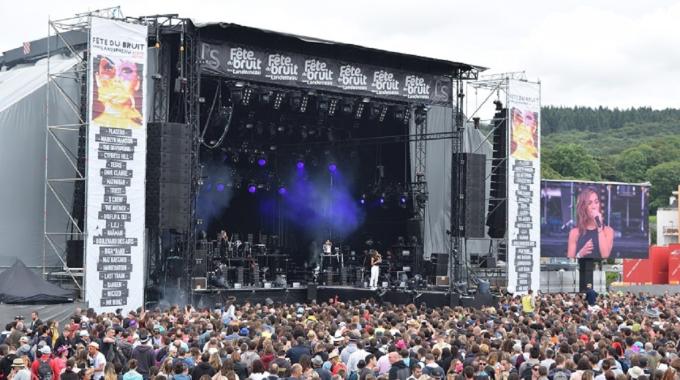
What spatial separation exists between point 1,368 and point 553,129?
15342 cm

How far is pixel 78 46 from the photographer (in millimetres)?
28797

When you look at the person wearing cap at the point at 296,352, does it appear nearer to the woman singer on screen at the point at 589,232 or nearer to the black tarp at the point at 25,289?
the black tarp at the point at 25,289

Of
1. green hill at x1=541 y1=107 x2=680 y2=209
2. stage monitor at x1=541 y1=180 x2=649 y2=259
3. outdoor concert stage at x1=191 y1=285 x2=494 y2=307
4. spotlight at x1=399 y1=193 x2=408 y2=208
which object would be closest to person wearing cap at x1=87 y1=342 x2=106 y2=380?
outdoor concert stage at x1=191 y1=285 x2=494 y2=307

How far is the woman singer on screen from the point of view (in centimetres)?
4119

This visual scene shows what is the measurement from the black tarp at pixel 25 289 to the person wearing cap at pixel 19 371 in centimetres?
1087

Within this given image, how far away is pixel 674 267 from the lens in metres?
48.3

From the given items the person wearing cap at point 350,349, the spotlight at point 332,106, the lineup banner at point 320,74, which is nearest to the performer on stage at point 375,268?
the spotlight at point 332,106

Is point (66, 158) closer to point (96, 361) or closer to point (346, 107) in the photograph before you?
point (346, 107)

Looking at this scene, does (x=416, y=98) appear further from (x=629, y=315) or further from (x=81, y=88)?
(x=629, y=315)

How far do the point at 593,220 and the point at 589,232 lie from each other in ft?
1.67

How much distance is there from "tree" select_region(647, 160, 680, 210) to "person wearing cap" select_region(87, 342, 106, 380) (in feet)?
385

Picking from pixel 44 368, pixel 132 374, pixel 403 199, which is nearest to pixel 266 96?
pixel 403 199

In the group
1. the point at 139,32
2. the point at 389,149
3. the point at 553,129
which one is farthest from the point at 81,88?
the point at 553,129

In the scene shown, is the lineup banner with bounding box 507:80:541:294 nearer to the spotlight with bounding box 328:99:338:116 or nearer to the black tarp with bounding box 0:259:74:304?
the spotlight with bounding box 328:99:338:116
